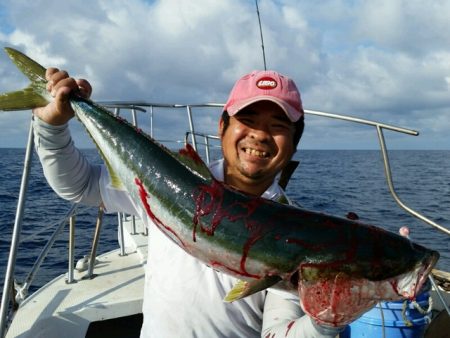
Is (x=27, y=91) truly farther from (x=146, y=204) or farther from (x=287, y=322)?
(x=287, y=322)

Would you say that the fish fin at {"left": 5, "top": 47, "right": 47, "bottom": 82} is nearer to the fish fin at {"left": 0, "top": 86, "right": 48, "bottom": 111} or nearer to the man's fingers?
the fish fin at {"left": 0, "top": 86, "right": 48, "bottom": 111}

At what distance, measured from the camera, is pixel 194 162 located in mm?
2160

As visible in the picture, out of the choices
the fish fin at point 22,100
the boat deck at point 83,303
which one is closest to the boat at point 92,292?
the boat deck at point 83,303

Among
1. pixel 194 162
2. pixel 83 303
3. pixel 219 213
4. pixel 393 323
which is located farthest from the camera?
pixel 83 303

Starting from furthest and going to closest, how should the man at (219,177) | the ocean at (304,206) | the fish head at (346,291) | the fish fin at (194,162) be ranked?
the ocean at (304,206) → the man at (219,177) → the fish fin at (194,162) → the fish head at (346,291)

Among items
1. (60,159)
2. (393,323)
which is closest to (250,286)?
(60,159)

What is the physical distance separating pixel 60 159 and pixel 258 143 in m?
1.16

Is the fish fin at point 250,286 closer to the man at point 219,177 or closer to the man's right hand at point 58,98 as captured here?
the man at point 219,177

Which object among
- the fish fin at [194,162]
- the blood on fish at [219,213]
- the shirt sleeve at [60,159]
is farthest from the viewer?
the shirt sleeve at [60,159]

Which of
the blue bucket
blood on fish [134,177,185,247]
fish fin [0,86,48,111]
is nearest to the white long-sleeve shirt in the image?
fish fin [0,86,48,111]

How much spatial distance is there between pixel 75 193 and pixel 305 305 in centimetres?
150

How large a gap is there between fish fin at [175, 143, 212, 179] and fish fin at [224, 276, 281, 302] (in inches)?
22.6

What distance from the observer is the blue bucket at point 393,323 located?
13.4ft

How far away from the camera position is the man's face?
232 cm
